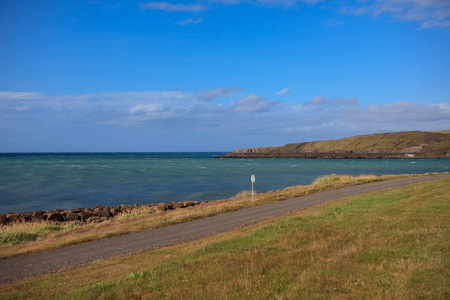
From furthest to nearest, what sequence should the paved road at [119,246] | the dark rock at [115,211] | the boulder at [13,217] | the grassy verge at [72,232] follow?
the dark rock at [115,211]
the boulder at [13,217]
the grassy verge at [72,232]
the paved road at [119,246]

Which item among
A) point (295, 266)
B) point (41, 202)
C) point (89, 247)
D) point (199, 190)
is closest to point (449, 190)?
point (295, 266)

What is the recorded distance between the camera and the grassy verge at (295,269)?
621 cm

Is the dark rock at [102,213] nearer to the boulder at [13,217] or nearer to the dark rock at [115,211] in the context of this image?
the dark rock at [115,211]

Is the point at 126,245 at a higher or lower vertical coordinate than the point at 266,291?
lower

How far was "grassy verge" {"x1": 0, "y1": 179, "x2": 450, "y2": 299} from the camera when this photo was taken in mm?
6215

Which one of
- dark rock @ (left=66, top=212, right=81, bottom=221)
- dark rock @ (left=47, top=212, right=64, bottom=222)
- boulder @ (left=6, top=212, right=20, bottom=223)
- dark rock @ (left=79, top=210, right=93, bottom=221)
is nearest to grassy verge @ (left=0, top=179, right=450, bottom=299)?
dark rock @ (left=79, top=210, right=93, bottom=221)

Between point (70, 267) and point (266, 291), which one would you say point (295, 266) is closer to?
point (266, 291)

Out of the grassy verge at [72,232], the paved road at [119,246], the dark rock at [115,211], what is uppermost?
the paved road at [119,246]

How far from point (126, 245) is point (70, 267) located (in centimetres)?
329

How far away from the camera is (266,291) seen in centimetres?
624

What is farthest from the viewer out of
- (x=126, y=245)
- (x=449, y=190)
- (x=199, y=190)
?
(x=199, y=190)

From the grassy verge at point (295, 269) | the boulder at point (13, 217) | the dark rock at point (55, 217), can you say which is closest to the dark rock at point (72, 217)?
the dark rock at point (55, 217)

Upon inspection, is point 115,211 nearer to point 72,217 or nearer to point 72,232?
point 72,217

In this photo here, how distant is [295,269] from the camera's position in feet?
24.2
